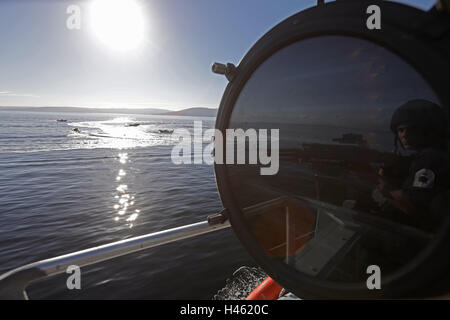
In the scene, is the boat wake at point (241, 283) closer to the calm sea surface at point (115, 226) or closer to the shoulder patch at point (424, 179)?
the calm sea surface at point (115, 226)

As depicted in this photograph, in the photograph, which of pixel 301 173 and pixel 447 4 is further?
pixel 301 173

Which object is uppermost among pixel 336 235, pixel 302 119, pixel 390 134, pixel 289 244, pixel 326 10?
pixel 326 10

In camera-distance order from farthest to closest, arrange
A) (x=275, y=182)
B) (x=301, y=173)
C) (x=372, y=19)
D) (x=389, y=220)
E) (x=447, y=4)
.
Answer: (x=275, y=182)
(x=301, y=173)
(x=389, y=220)
(x=372, y=19)
(x=447, y=4)

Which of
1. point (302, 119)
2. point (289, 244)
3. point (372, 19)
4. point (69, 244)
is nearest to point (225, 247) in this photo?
point (69, 244)

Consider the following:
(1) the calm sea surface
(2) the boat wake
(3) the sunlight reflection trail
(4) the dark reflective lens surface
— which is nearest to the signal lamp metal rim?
(4) the dark reflective lens surface

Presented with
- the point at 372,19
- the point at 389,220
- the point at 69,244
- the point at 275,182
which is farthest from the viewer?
the point at 69,244

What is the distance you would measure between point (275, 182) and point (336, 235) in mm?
530

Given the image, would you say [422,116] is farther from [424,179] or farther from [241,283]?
[241,283]

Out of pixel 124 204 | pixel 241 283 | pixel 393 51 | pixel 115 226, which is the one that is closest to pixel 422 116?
pixel 393 51

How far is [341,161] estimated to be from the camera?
1.22 metres

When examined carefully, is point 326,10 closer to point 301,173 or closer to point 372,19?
point 372,19

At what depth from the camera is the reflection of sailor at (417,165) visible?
894 millimetres

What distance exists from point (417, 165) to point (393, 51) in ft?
1.70

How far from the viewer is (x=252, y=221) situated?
5.38 ft
